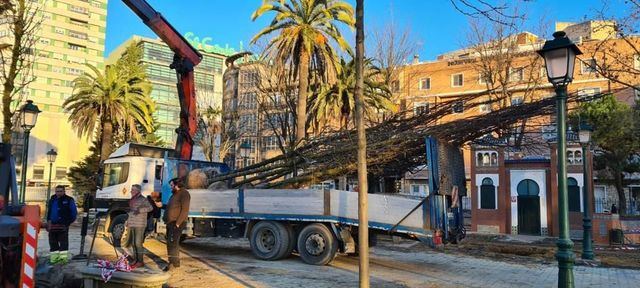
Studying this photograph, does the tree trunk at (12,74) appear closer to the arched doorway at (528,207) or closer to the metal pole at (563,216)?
the metal pole at (563,216)

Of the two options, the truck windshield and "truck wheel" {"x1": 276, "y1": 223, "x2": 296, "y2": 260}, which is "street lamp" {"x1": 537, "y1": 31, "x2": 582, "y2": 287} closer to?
"truck wheel" {"x1": 276, "y1": 223, "x2": 296, "y2": 260}

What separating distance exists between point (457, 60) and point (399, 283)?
5250 centimetres

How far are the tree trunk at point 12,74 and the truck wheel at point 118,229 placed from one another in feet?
14.9

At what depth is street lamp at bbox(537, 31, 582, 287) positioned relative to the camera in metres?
6.64

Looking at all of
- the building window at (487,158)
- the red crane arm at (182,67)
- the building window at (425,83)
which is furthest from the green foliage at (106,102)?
the building window at (425,83)

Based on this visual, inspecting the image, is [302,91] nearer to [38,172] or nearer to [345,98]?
[345,98]

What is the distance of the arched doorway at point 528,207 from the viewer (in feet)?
87.7

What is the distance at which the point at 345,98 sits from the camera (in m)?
29.8

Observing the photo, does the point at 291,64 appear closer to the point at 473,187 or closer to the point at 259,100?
the point at 259,100

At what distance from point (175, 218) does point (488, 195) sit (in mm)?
20666

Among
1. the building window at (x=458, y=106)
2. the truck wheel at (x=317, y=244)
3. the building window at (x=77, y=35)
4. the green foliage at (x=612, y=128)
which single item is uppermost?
the building window at (x=77, y=35)

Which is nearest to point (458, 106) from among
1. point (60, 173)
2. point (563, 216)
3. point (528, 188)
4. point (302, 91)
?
point (563, 216)

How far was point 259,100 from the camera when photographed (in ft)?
107

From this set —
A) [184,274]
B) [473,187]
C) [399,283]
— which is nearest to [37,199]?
[473,187]
